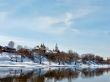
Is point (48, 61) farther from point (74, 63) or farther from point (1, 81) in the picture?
point (1, 81)

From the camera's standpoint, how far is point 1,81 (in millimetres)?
40438

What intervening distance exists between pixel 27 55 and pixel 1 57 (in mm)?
19962

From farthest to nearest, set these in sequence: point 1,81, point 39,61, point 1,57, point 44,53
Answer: point 44,53 → point 39,61 → point 1,57 → point 1,81

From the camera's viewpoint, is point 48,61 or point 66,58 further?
point 66,58

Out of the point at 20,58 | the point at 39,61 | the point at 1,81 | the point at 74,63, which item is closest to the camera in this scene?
the point at 1,81

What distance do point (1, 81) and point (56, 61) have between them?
392ft

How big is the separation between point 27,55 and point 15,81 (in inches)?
Result: 3964

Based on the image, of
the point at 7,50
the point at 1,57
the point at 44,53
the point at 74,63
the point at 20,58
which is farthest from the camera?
the point at 74,63

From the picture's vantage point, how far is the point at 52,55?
155750 mm

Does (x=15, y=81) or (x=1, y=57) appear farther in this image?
(x=1, y=57)

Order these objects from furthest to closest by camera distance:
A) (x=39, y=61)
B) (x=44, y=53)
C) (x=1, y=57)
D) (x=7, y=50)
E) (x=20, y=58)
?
(x=7, y=50) → (x=44, y=53) → (x=39, y=61) → (x=20, y=58) → (x=1, y=57)

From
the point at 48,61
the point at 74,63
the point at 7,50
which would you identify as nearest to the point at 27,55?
the point at 48,61

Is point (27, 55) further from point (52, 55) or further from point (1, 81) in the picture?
point (1, 81)

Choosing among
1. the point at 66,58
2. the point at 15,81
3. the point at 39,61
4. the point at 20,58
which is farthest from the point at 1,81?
the point at 66,58
